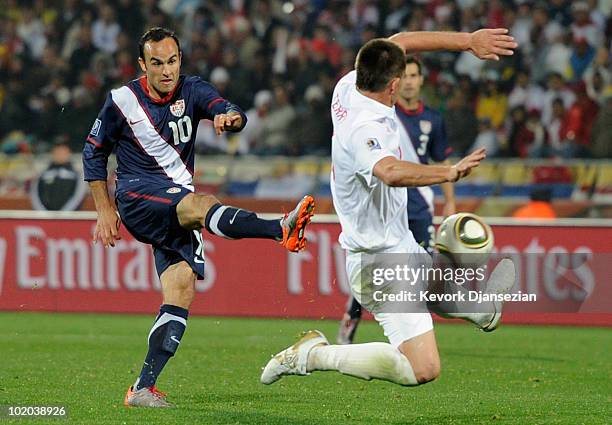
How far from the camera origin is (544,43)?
1672 centimetres

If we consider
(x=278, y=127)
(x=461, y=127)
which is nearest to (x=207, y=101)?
(x=461, y=127)

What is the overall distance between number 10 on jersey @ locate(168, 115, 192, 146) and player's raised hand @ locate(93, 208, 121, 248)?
61cm

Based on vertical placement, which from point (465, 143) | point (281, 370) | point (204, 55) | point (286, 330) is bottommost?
point (286, 330)

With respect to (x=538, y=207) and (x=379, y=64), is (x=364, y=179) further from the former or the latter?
(x=538, y=207)

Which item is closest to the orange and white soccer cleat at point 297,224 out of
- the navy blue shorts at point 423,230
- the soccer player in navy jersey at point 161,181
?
the soccer player in navy jersey at point 161,181

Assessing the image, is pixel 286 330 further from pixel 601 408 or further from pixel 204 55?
pixel 204 55

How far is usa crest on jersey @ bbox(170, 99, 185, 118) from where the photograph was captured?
24.3 ft

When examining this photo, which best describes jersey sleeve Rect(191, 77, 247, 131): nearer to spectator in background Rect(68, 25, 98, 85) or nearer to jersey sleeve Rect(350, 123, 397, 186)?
jersey sleeve Rect(350, 123, 397, 186)

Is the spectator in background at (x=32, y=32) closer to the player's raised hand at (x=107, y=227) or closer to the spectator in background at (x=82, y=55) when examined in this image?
the spectator in background at (x=82, y=55)

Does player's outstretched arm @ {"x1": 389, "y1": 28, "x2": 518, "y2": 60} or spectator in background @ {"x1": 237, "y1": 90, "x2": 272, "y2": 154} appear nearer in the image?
player's outstretched arm @ {"x1": 389, "y1": 28, "x2": 518, "y2": 60}

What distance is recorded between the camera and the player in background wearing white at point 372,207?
20.3 feet

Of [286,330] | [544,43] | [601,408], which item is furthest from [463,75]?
[601,408]

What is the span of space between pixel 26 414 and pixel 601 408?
3.40 metres

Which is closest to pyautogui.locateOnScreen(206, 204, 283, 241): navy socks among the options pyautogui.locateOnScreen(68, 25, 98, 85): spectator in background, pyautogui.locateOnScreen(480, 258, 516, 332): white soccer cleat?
pyautogui.locateOnScreen(480, 258, 516, 332): white soccer cleat
